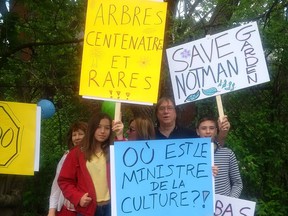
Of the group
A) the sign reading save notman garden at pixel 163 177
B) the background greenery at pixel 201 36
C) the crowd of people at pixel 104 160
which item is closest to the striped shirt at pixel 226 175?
the crowd of people at pixel 104 160

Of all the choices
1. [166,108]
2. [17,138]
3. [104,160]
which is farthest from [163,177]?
[17,138]

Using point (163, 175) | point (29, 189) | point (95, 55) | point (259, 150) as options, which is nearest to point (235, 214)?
point (163, 175)

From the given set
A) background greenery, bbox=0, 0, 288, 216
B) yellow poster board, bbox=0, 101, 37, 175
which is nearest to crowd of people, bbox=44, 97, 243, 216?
yellow poster board, bbox=0, 101, 37, 175

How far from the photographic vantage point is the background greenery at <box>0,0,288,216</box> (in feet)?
15.2

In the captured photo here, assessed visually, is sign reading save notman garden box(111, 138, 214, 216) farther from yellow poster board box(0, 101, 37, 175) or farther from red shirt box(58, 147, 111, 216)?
yellow poster board box(0, 101, 37, 175)

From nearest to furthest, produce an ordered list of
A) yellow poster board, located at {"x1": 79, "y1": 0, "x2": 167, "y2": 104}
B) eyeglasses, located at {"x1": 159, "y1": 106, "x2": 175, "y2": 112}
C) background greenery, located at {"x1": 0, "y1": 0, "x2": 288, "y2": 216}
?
yellow poster board, located at {"x1": 79, "y1": 0, "x2": 167, "y2": 104}
eyeglasses, located at {"x1": 159, "y1": 106, "x2": 175, "y2": 112}
background greenery, located at {"x1": 0, "y1": 0, "x2": 288, "y2": 216}

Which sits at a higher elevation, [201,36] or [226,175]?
[201,36]

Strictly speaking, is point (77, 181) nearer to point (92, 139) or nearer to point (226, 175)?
point (92, 139)

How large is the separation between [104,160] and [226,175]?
0.83 metres

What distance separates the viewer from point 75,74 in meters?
5.31

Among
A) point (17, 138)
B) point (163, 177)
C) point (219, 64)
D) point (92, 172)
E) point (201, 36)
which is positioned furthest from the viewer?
point (201, 36)

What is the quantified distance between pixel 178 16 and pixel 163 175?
93.1 inches

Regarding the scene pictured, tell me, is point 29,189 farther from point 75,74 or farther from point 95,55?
point 95,55

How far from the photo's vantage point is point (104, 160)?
299 cm
